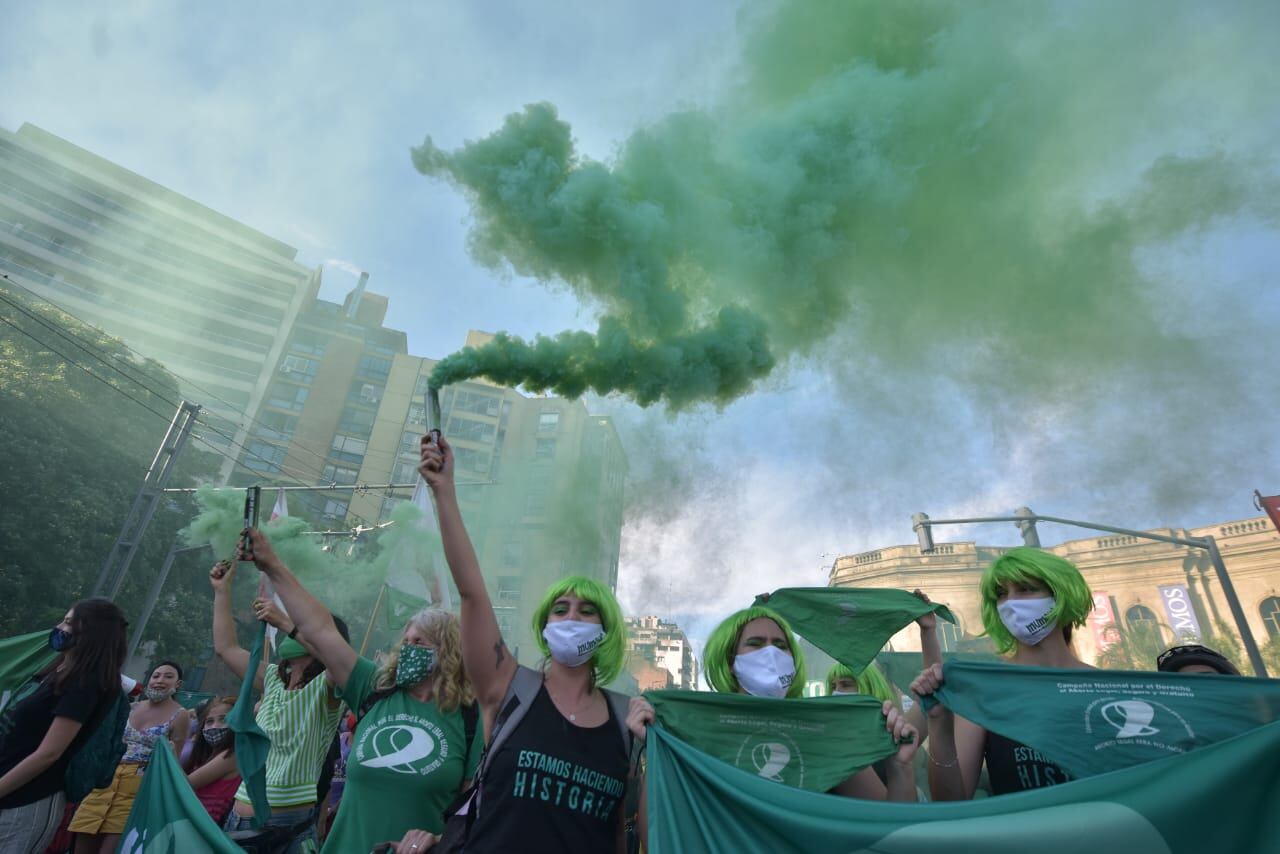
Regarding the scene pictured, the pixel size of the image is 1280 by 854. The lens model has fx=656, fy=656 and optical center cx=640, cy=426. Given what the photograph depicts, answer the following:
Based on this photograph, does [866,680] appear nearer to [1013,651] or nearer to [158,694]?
[1013,651]

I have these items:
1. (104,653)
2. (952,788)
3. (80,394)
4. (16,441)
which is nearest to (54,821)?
(104,653)

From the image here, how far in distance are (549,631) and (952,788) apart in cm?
182

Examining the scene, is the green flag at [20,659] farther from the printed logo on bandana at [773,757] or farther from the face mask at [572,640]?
the printed logo on bandana at [773,757]

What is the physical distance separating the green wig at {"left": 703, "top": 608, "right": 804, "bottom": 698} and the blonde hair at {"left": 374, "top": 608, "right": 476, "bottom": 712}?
122 centimetres

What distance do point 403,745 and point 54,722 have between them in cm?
202

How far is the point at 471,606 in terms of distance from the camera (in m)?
2.60

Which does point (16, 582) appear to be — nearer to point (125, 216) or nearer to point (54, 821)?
point (54, 821)

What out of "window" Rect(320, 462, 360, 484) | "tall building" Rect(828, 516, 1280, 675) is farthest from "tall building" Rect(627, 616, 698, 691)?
"tall building" Rect(828, 516, 1280, 675)

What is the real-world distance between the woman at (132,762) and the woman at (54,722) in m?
0.45

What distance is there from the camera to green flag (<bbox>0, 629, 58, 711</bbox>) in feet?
16.1

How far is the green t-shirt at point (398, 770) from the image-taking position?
2.94 meters

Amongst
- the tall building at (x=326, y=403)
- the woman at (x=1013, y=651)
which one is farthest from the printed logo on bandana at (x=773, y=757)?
the tall building at (x=326, y=403)

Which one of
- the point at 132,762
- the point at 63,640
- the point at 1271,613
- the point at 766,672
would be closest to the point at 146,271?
the point at 132,762

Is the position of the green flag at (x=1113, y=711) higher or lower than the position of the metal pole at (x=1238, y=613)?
lower
